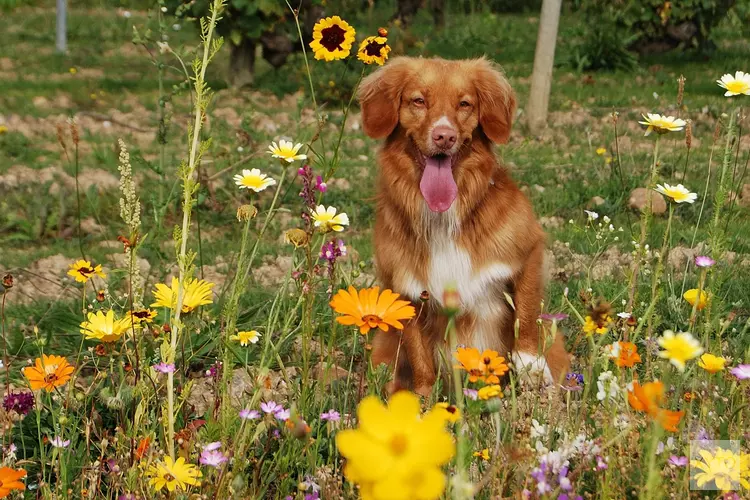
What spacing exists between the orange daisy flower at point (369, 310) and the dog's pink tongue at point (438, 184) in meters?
1.76

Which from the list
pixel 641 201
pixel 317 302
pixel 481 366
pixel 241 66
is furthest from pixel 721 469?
pixel 241 66

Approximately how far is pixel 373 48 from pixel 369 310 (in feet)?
3.40

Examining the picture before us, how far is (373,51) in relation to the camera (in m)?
2.48

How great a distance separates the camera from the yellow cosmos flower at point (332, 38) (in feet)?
8.22

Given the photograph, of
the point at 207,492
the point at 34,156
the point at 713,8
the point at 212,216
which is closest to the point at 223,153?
the point at 212,216

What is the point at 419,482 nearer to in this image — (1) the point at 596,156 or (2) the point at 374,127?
(2) the point at 374,127

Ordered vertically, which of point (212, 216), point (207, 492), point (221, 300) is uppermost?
point (207, 492)

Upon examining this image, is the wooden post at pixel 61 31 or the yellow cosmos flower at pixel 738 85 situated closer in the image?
the yellow cosmos flower at pixel 738 85

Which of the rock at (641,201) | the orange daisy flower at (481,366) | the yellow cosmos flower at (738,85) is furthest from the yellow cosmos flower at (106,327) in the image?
the rock at (641,201)

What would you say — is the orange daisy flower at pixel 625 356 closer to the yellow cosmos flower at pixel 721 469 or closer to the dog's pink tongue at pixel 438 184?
the yellow cosmos flower at pixel 721 469

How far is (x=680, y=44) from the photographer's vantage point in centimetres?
1335

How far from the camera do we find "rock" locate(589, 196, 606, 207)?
589cm

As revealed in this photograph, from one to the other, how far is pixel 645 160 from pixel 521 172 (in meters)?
0.99

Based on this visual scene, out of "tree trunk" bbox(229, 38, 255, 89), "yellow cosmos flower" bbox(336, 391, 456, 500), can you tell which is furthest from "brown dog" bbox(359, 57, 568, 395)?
"tree trunk" bbox(229, 38, 255, 89)
